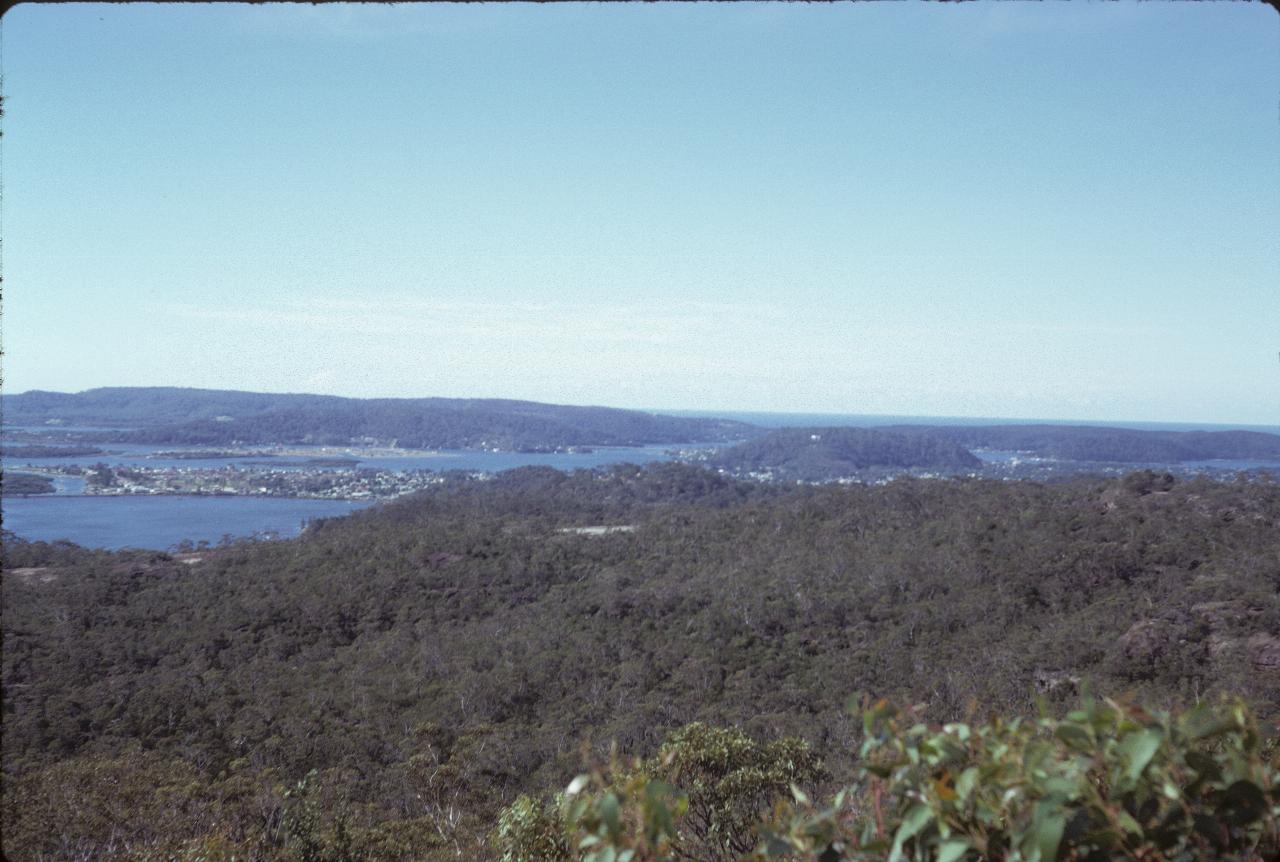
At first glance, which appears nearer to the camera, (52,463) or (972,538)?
(972,538)

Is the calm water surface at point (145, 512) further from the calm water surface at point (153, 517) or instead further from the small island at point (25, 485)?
the small island at point (25, 485)

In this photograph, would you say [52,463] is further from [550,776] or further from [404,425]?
[550,776]

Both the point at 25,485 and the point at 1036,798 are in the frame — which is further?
the point at 25,485

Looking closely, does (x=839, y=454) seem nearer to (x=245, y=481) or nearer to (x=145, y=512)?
(x=245, y=481)

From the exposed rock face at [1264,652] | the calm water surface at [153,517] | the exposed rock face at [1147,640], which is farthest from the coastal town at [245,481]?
the exposed rock face at [1264,652]

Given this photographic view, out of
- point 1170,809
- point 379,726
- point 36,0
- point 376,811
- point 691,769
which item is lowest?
point 379,726

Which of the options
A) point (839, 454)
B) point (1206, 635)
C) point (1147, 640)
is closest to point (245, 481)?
point (839, 454)

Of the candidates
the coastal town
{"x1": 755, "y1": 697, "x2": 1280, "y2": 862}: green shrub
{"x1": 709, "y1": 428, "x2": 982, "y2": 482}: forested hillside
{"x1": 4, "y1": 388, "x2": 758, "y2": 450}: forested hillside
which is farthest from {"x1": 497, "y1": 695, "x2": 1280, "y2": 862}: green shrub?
{"x1": 709, "y1": 428, "x2": 982, "y2": 482}: forested hillside

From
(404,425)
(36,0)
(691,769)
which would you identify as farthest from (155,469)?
(36,0)
